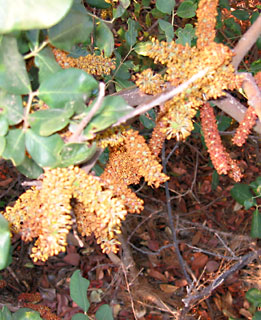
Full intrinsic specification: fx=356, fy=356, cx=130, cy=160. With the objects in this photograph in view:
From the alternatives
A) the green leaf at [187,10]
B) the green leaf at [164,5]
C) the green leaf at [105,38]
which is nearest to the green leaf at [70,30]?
the green leaf at [105,38]

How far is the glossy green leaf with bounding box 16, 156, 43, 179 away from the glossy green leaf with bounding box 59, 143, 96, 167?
91 millimetres

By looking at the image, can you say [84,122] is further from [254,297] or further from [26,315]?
[254,297]

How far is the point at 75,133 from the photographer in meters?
0.51

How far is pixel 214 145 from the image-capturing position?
2.17ft

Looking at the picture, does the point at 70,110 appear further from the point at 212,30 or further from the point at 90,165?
the point at 212,30

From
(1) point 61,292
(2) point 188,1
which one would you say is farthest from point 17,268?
(2) point 188,1

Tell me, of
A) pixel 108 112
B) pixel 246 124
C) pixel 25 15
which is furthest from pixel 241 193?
pixel 25 15

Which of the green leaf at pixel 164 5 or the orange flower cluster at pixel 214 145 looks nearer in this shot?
the orange flower cluster at pixel 214 145

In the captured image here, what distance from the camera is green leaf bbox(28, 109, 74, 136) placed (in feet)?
1.64

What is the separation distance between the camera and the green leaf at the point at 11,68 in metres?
0.48

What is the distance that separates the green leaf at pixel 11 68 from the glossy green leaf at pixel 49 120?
1.7 inches

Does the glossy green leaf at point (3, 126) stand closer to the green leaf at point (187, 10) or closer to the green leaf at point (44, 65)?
the green leaf at point (44, 65)

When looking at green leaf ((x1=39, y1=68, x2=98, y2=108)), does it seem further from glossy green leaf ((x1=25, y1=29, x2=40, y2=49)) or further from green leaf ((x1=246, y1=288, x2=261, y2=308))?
green leaf ((x1=246, y1=288, x2=261, y2=308))

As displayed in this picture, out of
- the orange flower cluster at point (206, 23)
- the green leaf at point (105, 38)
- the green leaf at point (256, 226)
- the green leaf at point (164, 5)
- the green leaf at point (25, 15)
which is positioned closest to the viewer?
the green leaf at point (25, 15)
